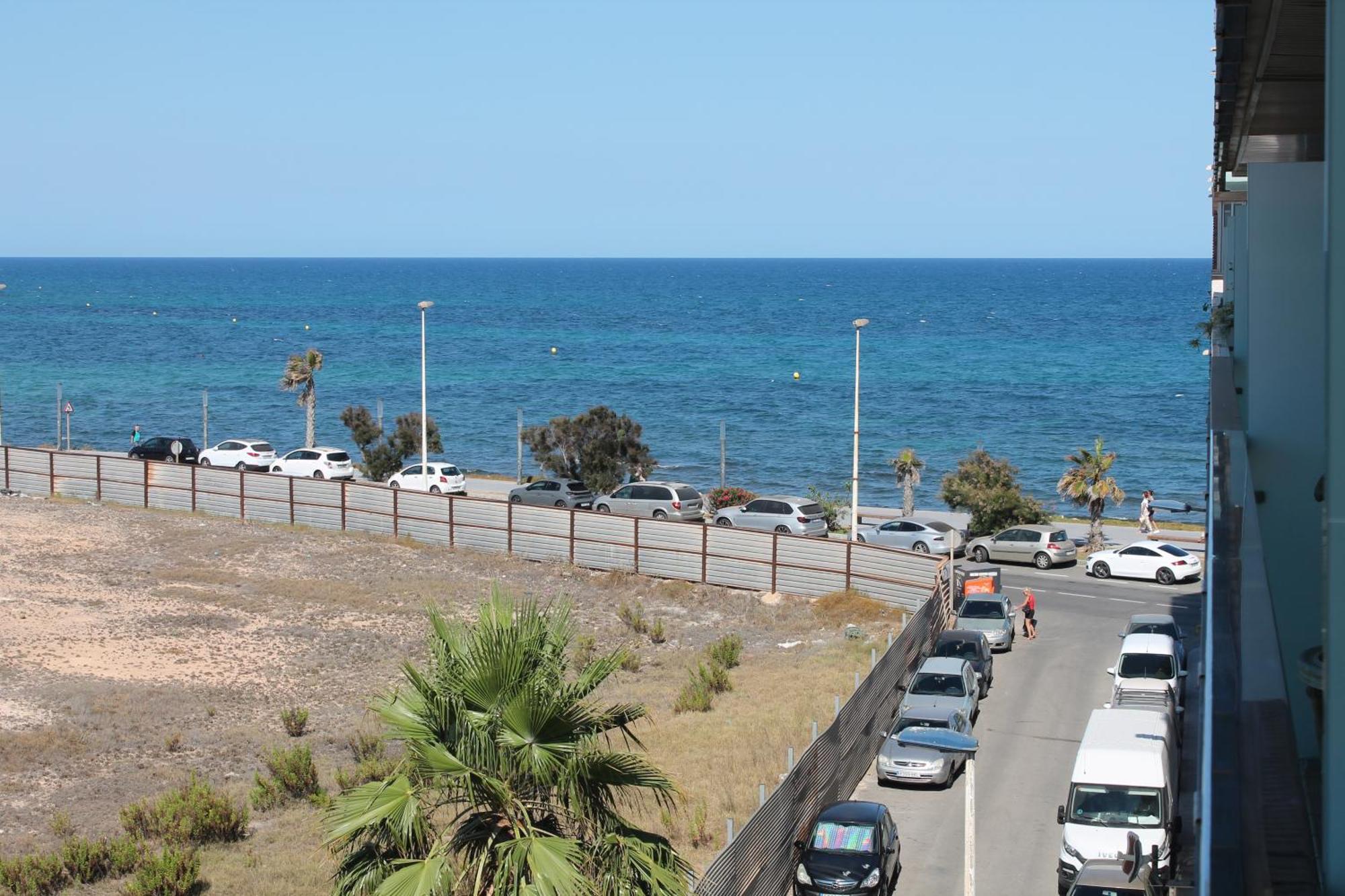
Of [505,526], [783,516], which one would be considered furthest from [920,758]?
[505,526]

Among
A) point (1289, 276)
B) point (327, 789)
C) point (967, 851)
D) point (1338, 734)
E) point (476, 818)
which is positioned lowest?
point (327, 789)

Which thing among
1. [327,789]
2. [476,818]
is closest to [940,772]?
[327,789]

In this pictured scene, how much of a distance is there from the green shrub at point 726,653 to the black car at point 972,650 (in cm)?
470

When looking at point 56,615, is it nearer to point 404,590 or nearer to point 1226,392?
→ point 404,590

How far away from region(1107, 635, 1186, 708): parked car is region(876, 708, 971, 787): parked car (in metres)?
3.89

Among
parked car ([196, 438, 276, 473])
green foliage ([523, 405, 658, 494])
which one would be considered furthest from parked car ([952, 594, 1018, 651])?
parked car ([196, 438, 276, 473])

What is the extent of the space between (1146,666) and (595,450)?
110 feet

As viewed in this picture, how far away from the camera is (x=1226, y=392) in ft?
113

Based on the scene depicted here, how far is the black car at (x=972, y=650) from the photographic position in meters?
27.6

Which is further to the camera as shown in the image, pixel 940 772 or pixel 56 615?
Answer: pixel 56 615

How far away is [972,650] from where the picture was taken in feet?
91.4

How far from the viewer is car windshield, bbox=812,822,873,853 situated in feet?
58.3

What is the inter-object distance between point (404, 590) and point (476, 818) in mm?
27772

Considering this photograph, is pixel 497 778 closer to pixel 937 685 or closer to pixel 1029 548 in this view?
pixel 937 685
